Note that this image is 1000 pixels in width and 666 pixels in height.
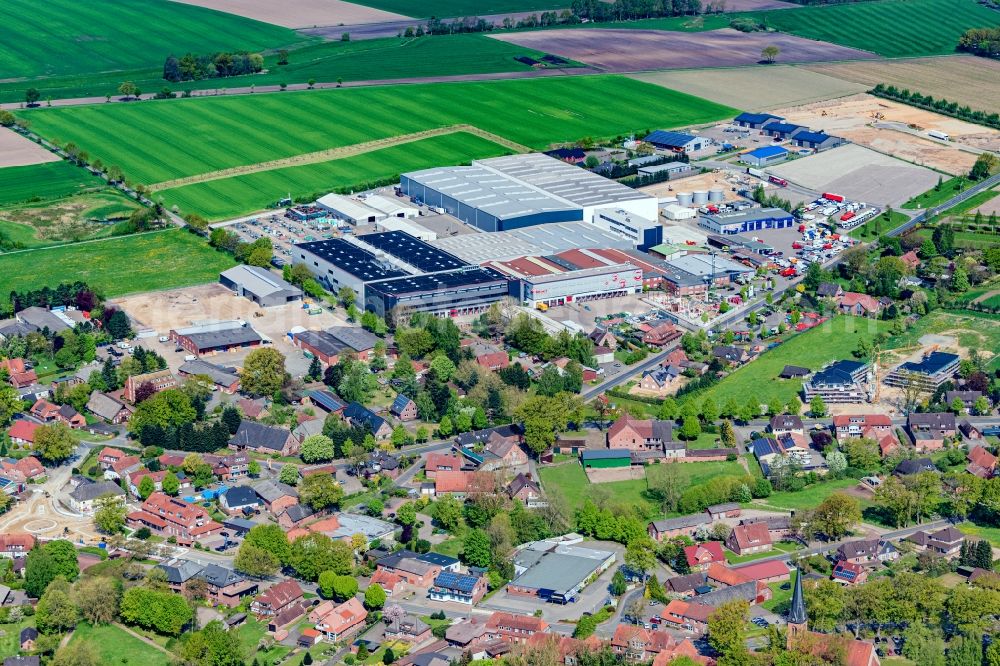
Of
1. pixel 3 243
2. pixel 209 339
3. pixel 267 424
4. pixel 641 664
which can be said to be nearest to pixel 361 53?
pixel 3 243

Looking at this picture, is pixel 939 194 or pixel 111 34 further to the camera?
pixel 111 34

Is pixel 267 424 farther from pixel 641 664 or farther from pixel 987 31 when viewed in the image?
pixel 987 31

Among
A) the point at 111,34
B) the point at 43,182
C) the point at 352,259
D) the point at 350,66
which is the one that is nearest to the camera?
the point at 352,259

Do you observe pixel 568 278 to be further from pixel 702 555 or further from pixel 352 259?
pixel 702 555

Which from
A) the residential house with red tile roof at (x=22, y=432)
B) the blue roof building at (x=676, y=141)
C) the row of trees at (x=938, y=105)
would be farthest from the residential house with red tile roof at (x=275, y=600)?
the row of trees at (x=938, y=105)

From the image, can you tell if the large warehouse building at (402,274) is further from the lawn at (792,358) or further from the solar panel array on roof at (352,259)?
the lawn at (792,358)

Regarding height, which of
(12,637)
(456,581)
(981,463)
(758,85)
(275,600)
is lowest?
(12,637)

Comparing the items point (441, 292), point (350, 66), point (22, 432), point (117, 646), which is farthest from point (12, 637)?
point (350, 66)
